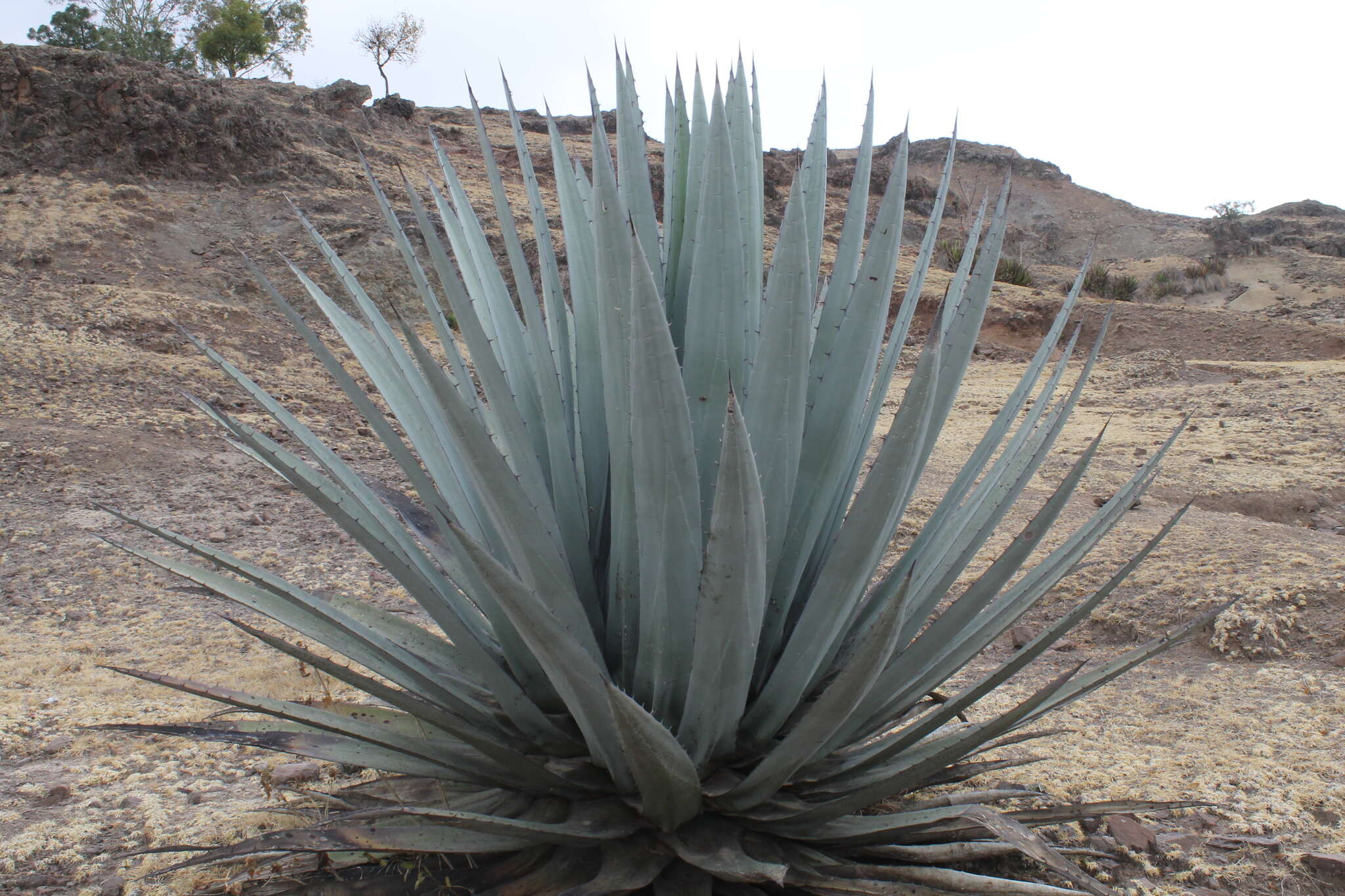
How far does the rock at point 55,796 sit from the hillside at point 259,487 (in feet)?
0.04

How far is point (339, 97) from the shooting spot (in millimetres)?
16125

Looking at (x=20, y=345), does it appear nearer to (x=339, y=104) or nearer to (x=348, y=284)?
(x=348, y=284)

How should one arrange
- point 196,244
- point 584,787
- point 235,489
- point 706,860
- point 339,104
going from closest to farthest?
point 706,860
point 584,787
point 235,489
point 196,244
point 339,104

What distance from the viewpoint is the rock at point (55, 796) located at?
2.07 meters

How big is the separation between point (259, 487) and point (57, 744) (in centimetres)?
313

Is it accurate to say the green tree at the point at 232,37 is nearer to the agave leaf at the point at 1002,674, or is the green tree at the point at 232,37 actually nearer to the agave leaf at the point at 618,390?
the agave leaf at the point at 618,390

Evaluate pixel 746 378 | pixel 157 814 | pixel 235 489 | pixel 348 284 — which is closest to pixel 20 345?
pixel 235 489

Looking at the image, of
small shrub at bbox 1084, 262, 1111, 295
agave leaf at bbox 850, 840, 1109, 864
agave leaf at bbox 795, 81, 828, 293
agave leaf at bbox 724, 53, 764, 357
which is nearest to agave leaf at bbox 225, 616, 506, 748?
agave leaf at bbox 850, 840, 1109, 864

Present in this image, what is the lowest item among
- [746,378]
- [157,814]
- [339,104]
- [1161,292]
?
[1161,292]

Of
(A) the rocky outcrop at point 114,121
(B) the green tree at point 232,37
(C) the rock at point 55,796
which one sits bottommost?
(C) the rock at point 55,796

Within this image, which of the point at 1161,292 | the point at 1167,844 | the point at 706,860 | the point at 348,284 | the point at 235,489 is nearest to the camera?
the point at 706,860

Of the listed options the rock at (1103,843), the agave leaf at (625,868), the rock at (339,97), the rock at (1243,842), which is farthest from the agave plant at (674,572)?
the rock at (339,97)

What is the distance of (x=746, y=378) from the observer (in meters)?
1.52

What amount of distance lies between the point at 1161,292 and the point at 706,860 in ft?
64.0
